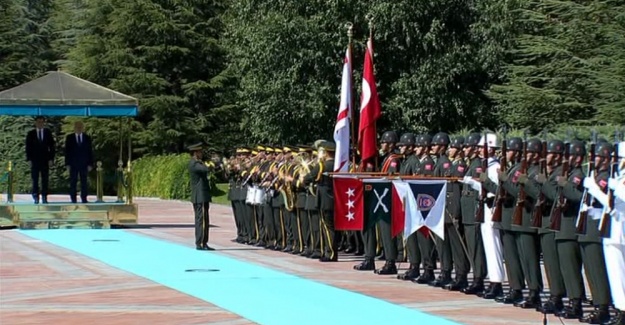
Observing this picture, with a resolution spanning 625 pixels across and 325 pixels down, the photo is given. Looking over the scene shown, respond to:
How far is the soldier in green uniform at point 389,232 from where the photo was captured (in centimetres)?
1714

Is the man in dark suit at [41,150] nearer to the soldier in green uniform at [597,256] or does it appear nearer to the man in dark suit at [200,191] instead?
the man in dark suit at [200,191]

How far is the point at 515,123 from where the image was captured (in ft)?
111

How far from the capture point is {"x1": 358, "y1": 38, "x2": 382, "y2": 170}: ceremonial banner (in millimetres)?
18922

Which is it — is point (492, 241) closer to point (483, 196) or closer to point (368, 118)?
point (483, 196)

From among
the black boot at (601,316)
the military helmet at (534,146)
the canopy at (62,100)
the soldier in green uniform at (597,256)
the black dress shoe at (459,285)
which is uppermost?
the canopy at (62,100)

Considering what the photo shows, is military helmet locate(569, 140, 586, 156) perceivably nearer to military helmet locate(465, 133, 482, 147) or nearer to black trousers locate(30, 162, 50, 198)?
military helmet locate(465, 133, 482, 147)

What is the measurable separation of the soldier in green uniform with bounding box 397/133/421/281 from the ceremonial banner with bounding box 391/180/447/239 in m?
0.44

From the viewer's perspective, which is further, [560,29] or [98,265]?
[560,29]

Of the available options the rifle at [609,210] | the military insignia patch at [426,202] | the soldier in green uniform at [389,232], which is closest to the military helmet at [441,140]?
the military insignia patch at [426,202]

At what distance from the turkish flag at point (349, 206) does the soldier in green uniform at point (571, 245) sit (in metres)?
5.02

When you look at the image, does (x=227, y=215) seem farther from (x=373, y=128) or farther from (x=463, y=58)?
(x=373, y=128)

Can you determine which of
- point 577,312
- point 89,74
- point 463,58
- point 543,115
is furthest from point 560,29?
point 89,74

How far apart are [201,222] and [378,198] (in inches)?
196

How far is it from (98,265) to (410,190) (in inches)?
214
